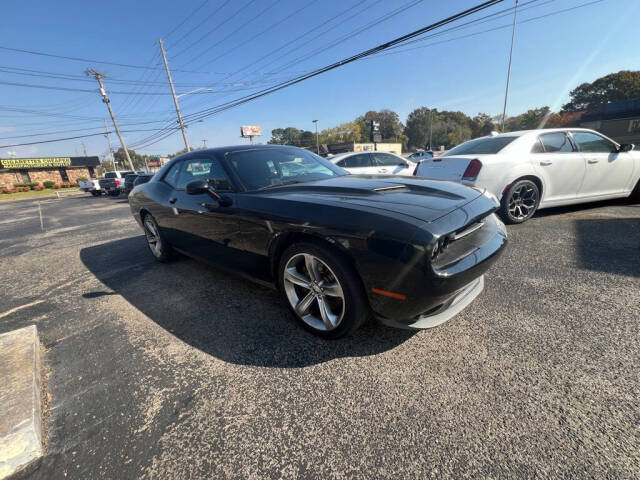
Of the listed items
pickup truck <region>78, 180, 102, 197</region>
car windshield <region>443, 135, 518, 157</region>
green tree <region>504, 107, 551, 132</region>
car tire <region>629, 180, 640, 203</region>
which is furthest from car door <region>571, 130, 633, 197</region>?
green tree <region>504, 107, 551, 132</region>

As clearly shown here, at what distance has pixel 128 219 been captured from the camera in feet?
27.7

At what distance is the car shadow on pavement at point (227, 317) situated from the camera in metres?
2.00

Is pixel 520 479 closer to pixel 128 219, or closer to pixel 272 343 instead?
pixel 272 343

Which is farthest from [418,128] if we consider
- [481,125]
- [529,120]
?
[529,120]

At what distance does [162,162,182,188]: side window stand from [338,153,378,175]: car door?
5378 mm

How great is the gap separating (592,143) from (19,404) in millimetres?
7376

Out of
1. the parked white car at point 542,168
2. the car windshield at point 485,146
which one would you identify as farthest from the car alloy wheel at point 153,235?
the car windshield at point 485,146

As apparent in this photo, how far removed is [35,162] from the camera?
37.2 metres

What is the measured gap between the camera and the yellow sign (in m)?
35.3

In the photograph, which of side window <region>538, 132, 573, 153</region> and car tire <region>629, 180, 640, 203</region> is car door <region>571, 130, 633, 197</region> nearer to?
side window <region>538, 132, 573, 153</region>

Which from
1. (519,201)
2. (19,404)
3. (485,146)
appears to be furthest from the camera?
(485,146)

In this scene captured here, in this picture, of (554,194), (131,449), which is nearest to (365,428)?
(131,449)

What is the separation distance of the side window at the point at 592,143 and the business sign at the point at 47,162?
53.4 metres

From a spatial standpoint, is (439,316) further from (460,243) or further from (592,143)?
(592,143)
